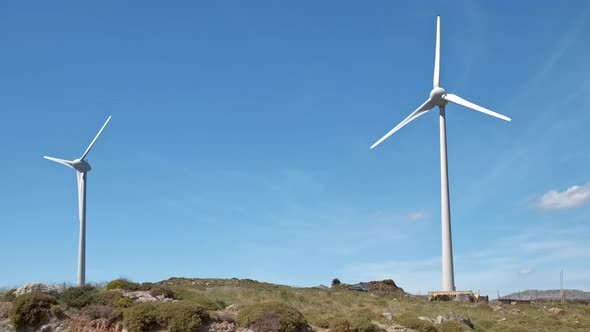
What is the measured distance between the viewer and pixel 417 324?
37969 millimetres

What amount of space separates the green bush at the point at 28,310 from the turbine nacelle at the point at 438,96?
53.0m

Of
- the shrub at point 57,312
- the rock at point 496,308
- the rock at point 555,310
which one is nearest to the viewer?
the shrub at point 57,312

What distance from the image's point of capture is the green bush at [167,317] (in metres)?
33.1

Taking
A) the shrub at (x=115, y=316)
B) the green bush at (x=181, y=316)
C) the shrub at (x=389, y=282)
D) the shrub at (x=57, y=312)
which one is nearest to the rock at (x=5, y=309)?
the shrub at (x=57, y=312)

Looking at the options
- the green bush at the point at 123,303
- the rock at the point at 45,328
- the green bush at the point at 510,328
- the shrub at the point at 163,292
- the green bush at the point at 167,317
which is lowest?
the rock at the point at 45,328

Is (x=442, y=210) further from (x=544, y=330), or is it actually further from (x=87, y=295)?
(x=87, y=295)

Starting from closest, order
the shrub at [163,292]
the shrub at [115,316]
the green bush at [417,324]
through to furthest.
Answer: the shrub at [115,316], the green bush at [417,324], the shrub at [163,292]

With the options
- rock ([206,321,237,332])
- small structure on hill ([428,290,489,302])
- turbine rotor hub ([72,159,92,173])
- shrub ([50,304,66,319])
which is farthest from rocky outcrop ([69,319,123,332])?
turbine rotor hub ([72,159,92,173])

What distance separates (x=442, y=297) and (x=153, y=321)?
41.0m

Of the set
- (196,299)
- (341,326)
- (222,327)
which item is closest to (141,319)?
(222,327)

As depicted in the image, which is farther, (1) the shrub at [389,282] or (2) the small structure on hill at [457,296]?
(1) the shrub at [389,282]

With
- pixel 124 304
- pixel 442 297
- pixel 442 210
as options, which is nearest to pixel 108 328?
pixel 124 304

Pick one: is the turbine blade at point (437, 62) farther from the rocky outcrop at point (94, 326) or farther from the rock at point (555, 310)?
the rocky outcrop at point (94, 326)

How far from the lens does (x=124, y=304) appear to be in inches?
1430
